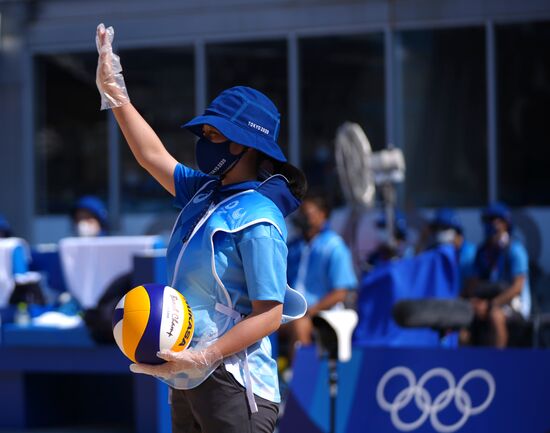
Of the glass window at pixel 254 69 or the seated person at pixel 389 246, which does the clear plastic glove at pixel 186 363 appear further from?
the glass window at pixel 254 69

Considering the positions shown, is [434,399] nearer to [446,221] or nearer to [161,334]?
[161,334]

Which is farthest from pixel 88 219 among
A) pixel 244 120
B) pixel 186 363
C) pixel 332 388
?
pixel 186 363

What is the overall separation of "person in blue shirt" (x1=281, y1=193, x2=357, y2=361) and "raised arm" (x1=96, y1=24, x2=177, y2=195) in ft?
16.2

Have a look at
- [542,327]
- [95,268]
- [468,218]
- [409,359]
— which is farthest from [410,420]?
[468,218]

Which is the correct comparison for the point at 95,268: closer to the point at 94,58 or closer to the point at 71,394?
the point at 71,394

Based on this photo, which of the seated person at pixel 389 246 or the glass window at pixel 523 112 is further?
the glass window at pixel 523 112

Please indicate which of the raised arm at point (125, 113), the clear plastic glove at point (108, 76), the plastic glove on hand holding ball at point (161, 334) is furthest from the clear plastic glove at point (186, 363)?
the clear plastic glove at point (108, 76)

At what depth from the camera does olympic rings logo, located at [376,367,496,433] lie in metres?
5.55

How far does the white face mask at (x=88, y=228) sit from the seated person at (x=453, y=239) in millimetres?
3243

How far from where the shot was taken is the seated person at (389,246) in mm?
10242

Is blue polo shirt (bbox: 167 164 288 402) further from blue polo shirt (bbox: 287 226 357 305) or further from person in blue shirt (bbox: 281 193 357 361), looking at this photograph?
blue polo shirt (bbox: 287 226 357 305)

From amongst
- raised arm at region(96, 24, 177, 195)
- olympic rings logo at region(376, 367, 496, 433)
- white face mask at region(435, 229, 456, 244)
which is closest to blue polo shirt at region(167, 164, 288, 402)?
raised arm at region(96, 24, 177, 195)

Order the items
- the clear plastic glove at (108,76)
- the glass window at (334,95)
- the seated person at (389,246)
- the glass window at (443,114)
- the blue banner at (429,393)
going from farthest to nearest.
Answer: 1. the glass window at (334,95)
2. the glass window at (443,114)
3. the seated person at (389,246)
4. the blue banner at (429,393)
5. the clear plastic glove at (108,76)

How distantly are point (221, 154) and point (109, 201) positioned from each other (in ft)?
39.4
